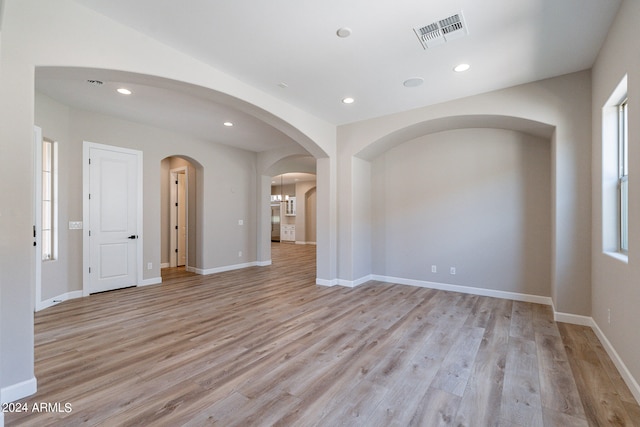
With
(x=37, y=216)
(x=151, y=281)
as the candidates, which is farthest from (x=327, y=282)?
(x=37, y=216)

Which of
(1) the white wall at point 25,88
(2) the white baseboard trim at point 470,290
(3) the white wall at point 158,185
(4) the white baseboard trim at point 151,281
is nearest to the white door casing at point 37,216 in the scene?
(3) the white wall at point 158,185

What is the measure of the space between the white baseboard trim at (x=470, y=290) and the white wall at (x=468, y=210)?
0.06 metres

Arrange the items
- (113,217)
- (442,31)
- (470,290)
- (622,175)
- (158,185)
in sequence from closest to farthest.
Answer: (442,31) → (622,175) → (470,290) → (113,217) → (158,185)

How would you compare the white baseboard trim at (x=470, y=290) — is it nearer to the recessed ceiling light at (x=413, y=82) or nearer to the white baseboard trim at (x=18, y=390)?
the recessed ceiling light at (x=413, y=82)

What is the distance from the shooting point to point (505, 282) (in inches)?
176

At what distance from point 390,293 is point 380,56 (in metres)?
3.49

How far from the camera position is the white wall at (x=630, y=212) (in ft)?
6.60

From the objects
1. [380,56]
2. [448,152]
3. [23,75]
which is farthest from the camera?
[448,152]

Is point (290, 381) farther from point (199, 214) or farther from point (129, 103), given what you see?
point (199, 214)

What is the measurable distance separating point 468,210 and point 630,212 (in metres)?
2.62

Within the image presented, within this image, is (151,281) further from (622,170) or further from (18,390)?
(622,170)

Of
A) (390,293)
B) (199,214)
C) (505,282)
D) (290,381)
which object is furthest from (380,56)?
(199,214)

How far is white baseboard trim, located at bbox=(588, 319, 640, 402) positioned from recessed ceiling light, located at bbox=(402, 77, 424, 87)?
3.32 m

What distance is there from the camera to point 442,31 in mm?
2615
